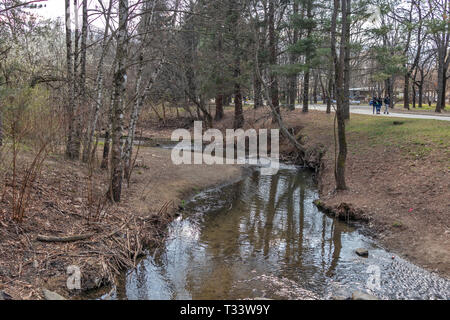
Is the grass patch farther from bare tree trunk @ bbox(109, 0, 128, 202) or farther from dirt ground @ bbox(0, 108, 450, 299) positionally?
bare tree trunk @ bbox(109, 0, 128, 202)

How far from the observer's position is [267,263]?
7.41 metres

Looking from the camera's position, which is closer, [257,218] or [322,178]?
[257,218]

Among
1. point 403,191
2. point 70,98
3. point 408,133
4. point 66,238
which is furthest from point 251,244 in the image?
point 408,133

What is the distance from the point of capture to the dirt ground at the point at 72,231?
5.49m

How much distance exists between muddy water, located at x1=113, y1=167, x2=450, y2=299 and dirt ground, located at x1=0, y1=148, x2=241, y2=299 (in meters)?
0.51

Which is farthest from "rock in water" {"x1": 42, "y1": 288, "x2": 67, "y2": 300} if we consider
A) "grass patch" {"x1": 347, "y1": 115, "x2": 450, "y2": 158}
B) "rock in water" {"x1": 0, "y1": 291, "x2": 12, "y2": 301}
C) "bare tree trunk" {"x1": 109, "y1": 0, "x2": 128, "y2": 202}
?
"grass patch" {"x1": 347, "y1": 115, "x2": 450, "y2": 158}

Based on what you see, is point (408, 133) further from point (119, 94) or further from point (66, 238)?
point (66, 238)

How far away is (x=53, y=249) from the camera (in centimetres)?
620

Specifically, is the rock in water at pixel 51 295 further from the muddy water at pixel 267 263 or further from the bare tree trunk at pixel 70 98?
the bare tree trunk at pixel 70 98

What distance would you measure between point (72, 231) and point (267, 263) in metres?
4.05

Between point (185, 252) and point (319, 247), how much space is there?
10.6 ft

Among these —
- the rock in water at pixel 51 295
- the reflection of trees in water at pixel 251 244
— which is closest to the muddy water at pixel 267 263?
the reflection of trees in water at pixel 251 244

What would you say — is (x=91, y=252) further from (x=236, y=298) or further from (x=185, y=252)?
(x=236, y=298)

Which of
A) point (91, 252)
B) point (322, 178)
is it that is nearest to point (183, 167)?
point (322, 178)
